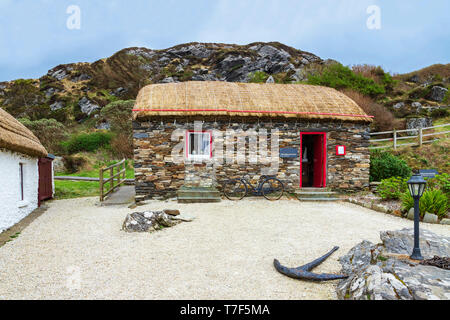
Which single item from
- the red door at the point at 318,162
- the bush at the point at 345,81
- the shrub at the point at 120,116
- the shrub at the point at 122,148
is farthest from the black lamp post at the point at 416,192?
the shrub at the point at 120,116

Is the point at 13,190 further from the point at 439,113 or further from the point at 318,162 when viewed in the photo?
→ the point at 439,113

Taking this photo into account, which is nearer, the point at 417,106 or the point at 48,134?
the point at 48,134

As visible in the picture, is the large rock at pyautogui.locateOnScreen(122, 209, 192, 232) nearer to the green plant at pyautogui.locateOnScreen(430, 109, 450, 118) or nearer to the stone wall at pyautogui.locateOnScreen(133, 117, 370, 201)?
the stone wall at pyautogui.locateOnScreen(133, 117, 370, 201)

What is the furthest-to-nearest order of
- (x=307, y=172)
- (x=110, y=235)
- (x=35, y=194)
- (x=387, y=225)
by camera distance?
(x=307, y=172), (x=35, y=194), (x=387, y=225), (x=110, y=235)

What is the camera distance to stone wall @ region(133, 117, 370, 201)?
32.3 ft

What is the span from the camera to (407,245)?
4.34 metres

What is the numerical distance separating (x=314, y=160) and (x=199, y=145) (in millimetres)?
4953

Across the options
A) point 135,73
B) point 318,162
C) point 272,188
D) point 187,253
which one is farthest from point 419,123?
point 135,73

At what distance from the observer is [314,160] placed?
11.5 meters

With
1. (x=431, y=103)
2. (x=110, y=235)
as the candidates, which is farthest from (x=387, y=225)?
(x=431, y=103)

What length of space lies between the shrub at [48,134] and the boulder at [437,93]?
32.4 metres

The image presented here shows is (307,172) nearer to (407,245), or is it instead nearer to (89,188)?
(407,245)

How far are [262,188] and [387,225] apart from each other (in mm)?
4434

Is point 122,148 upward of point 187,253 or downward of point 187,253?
upward
